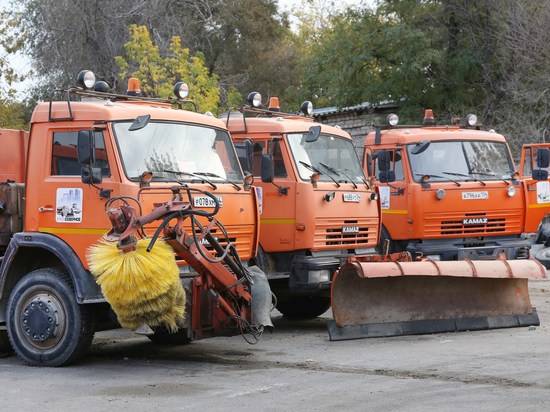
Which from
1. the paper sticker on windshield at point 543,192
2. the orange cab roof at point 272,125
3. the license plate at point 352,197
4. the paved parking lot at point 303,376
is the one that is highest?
the orange cab roof at point 272,125

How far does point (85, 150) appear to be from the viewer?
9523 mm

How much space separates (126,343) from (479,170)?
20.8ft

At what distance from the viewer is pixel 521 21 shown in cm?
2848

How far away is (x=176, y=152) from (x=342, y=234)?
3.23 meters

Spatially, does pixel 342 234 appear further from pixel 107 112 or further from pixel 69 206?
pixel 69 206

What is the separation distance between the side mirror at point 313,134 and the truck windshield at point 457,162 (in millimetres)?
2890

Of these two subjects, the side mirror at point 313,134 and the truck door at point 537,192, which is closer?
the side mirror at point 313,134

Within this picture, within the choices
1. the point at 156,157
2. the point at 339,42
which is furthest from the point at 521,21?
the point at 156,157

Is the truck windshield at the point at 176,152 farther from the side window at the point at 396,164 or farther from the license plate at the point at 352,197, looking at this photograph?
the side window at the point at 396,164

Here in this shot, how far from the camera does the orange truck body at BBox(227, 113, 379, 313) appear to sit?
12.2m

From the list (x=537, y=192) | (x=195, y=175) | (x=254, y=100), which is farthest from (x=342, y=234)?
(x=537, y=192)

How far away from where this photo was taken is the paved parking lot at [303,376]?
777cm

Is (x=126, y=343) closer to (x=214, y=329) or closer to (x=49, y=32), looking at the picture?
(x=214, y=329)

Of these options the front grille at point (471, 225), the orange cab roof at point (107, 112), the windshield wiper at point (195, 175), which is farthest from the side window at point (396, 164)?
the windshield wiper at point (195, 175)
